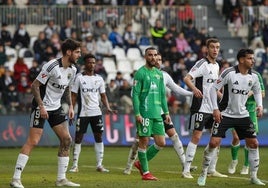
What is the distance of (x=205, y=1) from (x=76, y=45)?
26.6 m

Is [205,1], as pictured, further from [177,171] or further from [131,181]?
[131,181]

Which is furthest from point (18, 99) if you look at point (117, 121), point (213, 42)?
point (213, 42)

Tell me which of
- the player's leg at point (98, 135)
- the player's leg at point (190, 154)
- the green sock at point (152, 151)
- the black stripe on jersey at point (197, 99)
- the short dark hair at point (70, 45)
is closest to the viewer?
the short dark hair at point (70, 45)

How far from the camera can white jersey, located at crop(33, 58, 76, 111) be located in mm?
18062

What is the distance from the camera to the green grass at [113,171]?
18.8 metres

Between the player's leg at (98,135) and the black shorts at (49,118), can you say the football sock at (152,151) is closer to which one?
the player's leg at (98,135)

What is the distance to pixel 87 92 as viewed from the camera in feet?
76.7

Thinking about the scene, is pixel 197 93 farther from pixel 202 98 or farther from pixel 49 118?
pixel 49 118

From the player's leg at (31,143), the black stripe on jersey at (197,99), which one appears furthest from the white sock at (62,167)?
the black stripe on jersey at (197,99)

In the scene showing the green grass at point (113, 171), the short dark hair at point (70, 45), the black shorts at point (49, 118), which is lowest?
the green grass at point (113, 171)

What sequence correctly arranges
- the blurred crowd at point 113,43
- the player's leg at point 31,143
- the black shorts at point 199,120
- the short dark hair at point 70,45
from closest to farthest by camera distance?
the player's leg at point 31,143, the short dark hair at point 70,45, the black shorts at point 199,120, the blurred crowd at point 113,43

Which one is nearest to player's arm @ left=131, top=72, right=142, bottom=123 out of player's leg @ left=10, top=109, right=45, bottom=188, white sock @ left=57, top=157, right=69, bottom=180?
white sock @ left=57, top=157, right=69, bottom=180

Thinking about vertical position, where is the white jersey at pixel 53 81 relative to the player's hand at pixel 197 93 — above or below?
above

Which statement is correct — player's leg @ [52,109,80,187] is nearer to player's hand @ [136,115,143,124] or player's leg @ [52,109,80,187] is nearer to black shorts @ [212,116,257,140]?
player's hand @ [136,115,143,124]
